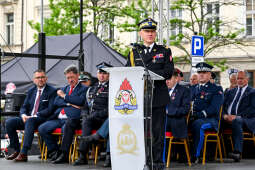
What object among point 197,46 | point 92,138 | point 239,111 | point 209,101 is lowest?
point 92,138

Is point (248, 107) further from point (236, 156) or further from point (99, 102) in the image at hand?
point (99, 102)

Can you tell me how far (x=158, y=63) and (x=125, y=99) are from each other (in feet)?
2.39

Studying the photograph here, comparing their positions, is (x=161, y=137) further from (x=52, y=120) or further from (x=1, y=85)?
(x=1, y=85)

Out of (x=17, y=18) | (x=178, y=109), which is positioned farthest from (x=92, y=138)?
(x=17, y=18)

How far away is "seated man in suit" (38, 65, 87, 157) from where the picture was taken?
9523mm

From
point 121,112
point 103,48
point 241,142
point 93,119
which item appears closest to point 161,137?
point 121,112

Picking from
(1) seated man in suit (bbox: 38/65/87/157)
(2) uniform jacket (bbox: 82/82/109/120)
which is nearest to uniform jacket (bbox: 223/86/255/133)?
(2) uniform jacket (bbox: 82/82/109/120)

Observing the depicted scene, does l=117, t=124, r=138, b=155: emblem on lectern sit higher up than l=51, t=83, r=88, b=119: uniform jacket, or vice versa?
l=51, t=83, r=88, b=119: uniform jacket

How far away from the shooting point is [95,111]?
9164 mm

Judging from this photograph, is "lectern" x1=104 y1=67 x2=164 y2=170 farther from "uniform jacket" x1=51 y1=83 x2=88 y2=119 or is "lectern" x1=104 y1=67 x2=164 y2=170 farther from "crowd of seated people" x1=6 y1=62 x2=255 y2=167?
"uniform jacket" x1=51 y1=83 x2=88 y2=119

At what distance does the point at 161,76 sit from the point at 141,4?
62.2ft

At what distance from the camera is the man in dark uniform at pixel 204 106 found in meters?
9.09

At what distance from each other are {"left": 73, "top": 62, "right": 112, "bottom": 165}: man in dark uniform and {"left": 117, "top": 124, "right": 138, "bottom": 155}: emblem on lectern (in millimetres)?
2580

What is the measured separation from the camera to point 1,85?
15.8 metres
